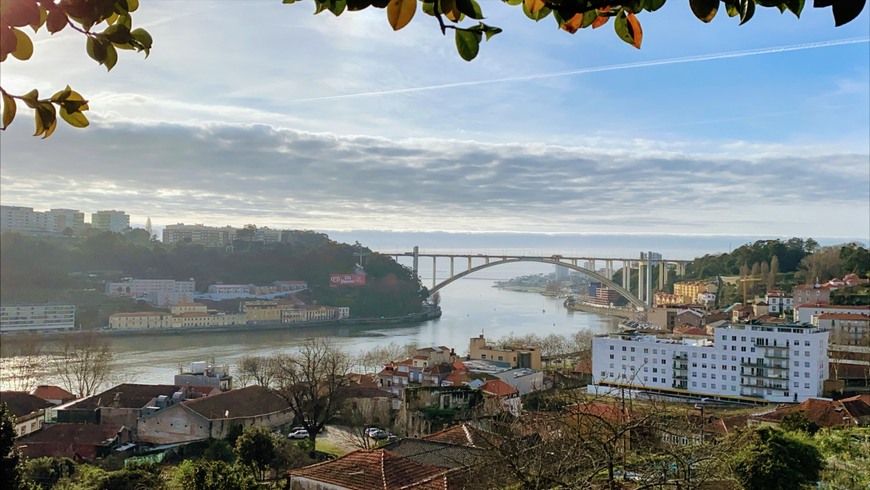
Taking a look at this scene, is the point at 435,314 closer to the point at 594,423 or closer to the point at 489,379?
the point at 489,379

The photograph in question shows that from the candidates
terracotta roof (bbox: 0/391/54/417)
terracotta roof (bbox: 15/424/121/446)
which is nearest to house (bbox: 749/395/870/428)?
terracotta roof (bbox: 15/424/121/446)

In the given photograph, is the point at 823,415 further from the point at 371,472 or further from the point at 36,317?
the point at 36,317

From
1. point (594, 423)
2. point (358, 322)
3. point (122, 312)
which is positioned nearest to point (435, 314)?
point (358, 322)

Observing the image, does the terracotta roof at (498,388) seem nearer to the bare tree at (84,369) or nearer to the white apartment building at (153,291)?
the bare tree at (84,369)

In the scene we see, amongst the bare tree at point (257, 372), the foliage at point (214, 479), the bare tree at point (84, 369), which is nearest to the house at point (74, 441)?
the bare tree at point (257, 372)

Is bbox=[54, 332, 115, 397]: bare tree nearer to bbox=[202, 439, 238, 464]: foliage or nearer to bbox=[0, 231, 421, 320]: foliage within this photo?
bbox=[202, 439, 238, 464]: foliage
